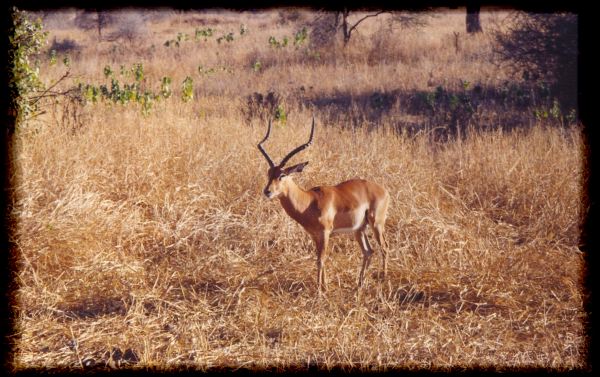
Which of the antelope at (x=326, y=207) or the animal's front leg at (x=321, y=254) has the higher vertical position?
the antelope at (x=326, y=207)

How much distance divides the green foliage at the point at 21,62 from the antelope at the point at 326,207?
9.95ft

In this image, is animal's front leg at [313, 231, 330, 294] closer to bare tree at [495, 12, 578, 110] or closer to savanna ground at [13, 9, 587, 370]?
savanna ground at [13, 9, 587, 370]

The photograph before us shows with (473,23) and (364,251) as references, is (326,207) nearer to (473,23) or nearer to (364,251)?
(364,251)

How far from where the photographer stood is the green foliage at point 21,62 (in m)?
6.78

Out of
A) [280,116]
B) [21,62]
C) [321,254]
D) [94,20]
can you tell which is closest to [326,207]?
[321,254]

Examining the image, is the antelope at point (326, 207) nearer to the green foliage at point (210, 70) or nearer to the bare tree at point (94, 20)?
Answer: the green foliage at point (210, 70)

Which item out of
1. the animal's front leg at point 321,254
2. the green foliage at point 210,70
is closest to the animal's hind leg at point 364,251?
the animal's front leg at point 321,254

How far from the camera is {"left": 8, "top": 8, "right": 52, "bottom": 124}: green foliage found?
6781 mm

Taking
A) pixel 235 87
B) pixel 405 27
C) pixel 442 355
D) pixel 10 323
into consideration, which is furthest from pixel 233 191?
pixel 405 27

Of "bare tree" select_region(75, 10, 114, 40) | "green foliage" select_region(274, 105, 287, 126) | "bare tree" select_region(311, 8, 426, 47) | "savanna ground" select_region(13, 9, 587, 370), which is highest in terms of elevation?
"bare tree" select_region(75, 10, 114, 40)

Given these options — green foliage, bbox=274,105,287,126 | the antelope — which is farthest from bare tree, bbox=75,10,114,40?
the antelope

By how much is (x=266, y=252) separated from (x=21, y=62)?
3.29 m

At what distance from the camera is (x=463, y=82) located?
13719 millimetres

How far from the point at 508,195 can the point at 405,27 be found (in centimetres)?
1488
